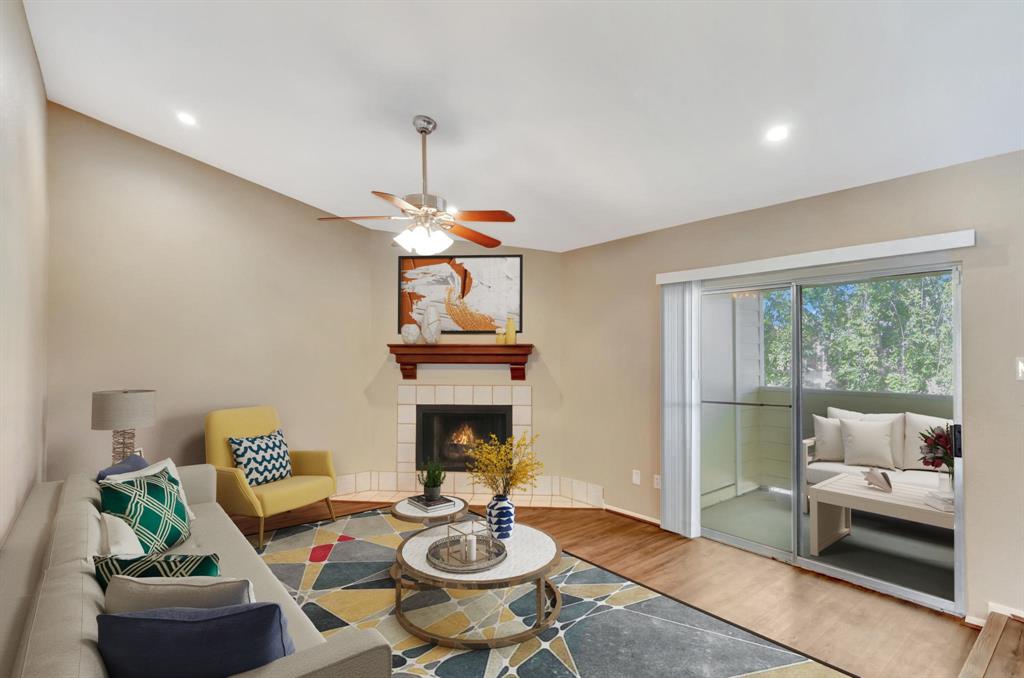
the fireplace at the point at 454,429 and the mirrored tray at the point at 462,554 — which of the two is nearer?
the mirrored tray at the point at 462,554

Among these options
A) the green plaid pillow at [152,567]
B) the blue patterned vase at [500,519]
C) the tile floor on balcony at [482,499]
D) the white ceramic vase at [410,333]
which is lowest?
the tile floor on balcony at [482,499]

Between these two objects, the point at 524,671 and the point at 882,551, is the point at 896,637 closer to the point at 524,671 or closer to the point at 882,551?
the point at 882,551

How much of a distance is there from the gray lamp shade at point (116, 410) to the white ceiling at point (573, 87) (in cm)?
182

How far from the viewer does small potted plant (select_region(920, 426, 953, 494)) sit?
9.20 feet

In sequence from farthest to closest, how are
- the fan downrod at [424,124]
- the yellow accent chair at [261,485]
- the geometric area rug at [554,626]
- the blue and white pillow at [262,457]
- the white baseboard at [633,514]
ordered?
the white baseboard at [633,514] → the blue and white pillow at [262,457] → the yellow accent chair at [261,485] → the fan downrod at [424,124] → the geometric area rug at [554,626]

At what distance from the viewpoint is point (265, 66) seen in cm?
254

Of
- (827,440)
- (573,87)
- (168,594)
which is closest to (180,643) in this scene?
(168,594)

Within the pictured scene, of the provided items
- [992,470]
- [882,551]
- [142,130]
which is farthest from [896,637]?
[142,130]

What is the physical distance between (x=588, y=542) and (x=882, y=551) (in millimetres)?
1857

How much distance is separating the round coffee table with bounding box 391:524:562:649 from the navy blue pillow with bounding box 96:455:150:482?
5.10 ft

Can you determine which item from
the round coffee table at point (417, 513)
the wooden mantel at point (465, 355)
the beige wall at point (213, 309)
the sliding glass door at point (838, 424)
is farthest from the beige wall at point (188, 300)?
the sliding glass door at point (838, 424)

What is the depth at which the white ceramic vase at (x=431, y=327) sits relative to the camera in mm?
5000

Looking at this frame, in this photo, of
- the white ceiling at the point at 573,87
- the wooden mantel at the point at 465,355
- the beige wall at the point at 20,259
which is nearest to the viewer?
the white ceiling at the point at 573,87

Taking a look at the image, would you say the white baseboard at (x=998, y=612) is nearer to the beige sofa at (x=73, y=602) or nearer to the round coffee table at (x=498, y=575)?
the round coffee table at (x=498, y=575)
